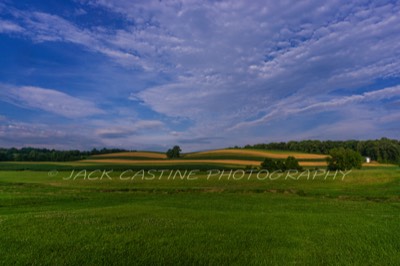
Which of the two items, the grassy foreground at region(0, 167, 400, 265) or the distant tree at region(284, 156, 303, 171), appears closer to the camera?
the grassy foreground at region(0, 167, 400, 265)

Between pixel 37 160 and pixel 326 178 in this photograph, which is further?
pixel 37 160

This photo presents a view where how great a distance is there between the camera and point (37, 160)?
349 feet

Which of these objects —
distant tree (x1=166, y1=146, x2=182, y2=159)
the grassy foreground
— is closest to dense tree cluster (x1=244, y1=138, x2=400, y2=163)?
distant tree (x1=166, y1=146, x2=182, y2=159)

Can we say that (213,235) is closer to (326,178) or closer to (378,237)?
(378,237)

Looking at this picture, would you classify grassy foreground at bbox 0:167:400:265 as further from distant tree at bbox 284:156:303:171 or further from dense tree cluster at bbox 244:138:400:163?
dense tree cluster at bbox 244:138:400:163

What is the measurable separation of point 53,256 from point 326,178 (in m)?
53.9

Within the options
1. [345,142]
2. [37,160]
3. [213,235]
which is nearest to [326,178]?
[213,235]

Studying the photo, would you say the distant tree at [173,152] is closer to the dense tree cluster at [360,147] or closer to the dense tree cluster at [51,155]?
the dense tree cluster at [51,155]

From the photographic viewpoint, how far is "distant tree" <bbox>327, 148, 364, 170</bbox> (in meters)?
80.9

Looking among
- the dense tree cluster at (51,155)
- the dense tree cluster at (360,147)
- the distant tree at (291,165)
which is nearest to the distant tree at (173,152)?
the dense tree cluster at (51,155)

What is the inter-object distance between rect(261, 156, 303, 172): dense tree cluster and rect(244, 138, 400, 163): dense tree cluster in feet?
134

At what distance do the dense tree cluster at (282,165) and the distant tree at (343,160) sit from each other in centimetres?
1052

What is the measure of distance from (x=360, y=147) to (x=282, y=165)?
5884 cm

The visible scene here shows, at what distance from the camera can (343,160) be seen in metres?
81.3
